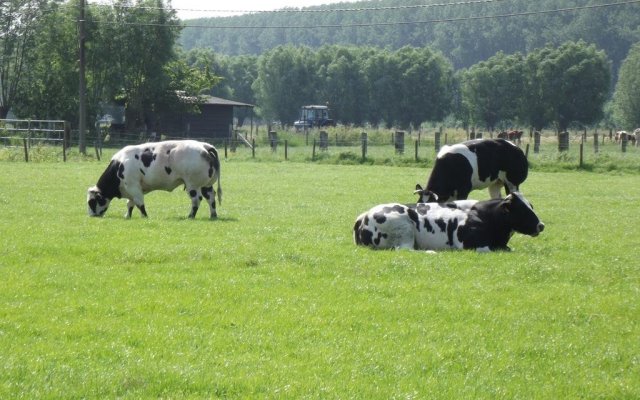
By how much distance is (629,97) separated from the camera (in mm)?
123375

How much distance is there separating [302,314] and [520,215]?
19.3 ft

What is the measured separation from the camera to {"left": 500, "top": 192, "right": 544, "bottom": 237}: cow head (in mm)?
14117

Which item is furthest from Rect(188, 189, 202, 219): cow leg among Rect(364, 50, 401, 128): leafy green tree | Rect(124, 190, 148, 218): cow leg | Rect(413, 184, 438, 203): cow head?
Rect(364, 50, 401, 128): leafy green tree

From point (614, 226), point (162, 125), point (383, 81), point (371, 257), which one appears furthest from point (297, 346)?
point (383, 81)

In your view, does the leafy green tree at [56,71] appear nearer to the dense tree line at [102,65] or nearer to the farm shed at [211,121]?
the dense tree line at [102,65]

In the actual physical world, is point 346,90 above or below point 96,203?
above

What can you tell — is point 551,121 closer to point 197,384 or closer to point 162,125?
point 162,125

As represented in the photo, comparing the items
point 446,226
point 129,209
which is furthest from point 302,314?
point 129,209

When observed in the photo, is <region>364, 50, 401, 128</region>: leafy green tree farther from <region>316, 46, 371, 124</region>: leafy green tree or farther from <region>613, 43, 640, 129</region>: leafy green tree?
<region>613, 43, 640, 129</region>: leafy green tree

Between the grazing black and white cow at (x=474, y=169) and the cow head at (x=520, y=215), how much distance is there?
2.77 metres

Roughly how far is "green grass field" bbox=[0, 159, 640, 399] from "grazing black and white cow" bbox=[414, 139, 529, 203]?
6.59ft

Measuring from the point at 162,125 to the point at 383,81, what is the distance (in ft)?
183

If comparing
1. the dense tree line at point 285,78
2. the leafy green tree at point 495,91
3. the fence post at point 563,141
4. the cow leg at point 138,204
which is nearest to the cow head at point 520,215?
the cow leg at point 138,204

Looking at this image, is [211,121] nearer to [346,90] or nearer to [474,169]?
[346,90]
